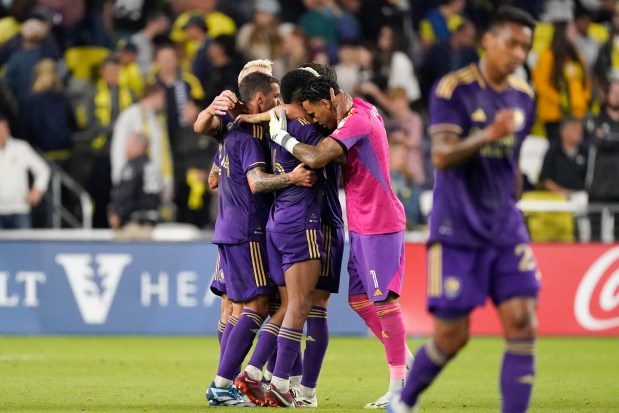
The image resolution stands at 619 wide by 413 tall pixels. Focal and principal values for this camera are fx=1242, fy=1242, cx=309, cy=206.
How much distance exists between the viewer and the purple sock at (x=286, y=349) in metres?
8.73

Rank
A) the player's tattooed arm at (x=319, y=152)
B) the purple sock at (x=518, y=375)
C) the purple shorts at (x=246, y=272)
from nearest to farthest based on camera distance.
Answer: the purple sock at (x=518, y=375) → the player's tattooed arm at (x=319, y=152) → the purple shorts at (x=246, y=272)

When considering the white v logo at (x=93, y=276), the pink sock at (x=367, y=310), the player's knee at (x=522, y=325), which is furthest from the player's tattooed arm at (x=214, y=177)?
the white v logo at (x=93, y=276)

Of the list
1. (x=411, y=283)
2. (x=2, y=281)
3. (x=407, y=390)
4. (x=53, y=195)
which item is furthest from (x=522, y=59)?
(x=53, y=195)

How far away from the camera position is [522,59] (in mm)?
6812

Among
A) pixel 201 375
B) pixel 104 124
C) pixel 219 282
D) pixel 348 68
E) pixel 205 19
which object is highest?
pixel 205 19

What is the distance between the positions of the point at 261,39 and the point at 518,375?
39.8ft

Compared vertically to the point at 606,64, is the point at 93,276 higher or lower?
lower

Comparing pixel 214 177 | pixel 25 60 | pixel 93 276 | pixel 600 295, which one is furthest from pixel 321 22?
pixel 214 177

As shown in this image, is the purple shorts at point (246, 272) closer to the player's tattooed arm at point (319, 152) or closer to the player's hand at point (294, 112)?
the player's tattooed arm at point (319, 152)

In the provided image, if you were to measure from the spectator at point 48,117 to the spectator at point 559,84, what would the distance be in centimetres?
691

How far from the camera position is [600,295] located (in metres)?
15.6

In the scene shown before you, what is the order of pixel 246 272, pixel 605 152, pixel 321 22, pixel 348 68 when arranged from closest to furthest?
pixel 246 272
pixel 605 152
pixel 348 68
pixel 321 22

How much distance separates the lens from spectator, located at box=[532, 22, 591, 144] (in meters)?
18.2

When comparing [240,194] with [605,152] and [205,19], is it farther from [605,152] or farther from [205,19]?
[205,19]
